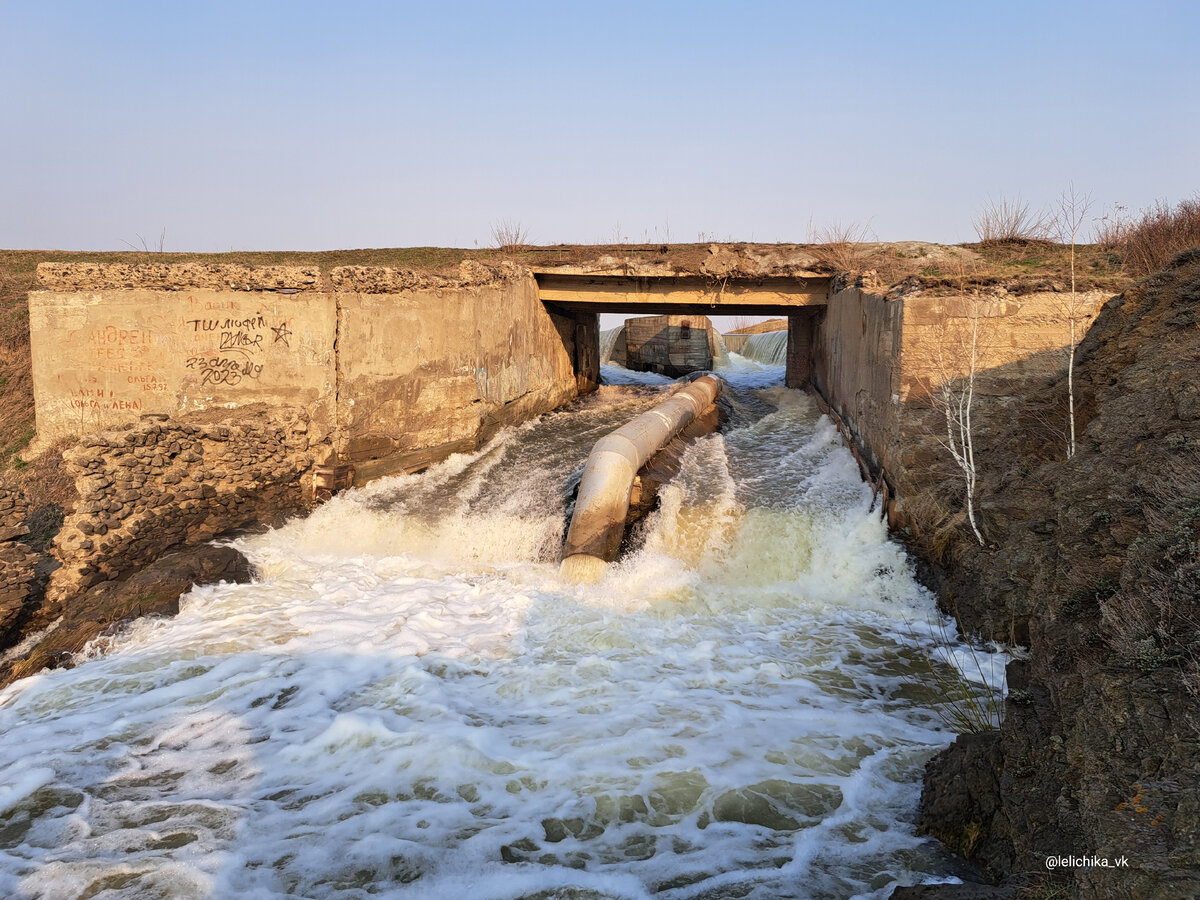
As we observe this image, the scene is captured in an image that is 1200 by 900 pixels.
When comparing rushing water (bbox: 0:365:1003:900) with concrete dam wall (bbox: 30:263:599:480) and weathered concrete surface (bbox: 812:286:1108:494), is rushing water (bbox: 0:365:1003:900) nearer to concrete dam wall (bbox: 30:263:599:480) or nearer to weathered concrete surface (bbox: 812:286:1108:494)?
weathered concrete surface (bbox: 812:286:1108:494)

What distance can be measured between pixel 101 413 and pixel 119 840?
25.4 ft

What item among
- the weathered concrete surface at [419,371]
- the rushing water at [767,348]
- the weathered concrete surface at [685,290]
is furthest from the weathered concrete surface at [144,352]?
the rushing water at [767,348]

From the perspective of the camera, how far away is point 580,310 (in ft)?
52.4

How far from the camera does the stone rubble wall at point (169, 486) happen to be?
7.82 meters

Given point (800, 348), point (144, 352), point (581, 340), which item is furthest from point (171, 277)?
point (800, 348)

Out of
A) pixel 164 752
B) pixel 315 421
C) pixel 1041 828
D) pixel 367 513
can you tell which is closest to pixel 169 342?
pixel 315 421

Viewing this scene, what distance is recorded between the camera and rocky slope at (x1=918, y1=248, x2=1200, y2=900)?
2223 millimetres

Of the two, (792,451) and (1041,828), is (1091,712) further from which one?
(792,451)

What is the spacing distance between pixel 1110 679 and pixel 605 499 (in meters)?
6.06

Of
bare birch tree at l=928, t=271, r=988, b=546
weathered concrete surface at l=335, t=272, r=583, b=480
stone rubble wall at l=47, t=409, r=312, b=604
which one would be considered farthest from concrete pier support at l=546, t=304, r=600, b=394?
bare birch tree at l=928, t=271, r=988, b=546

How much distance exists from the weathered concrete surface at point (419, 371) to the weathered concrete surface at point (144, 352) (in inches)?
41.9

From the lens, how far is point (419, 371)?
1087 centimetres

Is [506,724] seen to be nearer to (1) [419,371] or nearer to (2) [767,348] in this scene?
(1) [419,371]

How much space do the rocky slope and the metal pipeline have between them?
162 inches
